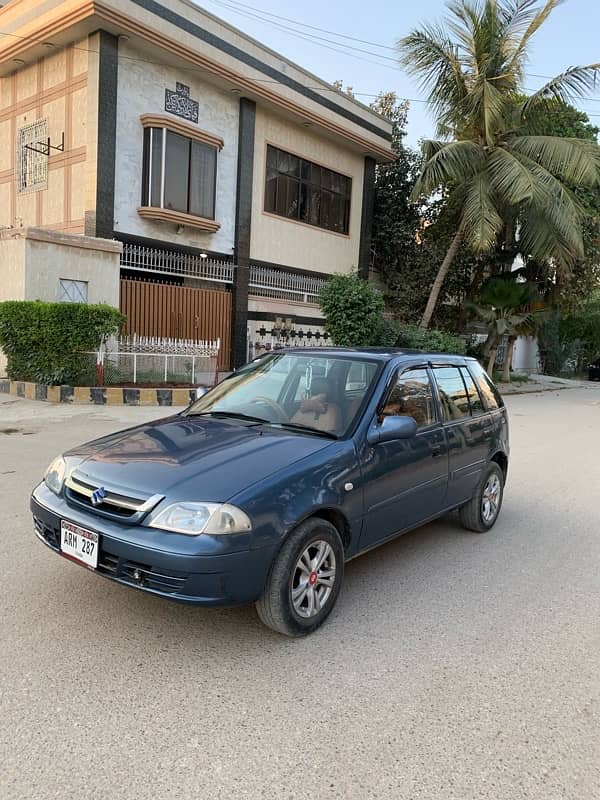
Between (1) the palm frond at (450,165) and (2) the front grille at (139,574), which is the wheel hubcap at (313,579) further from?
(1) the palm frond at (450,165)

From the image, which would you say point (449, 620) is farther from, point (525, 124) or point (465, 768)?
point (525, 124)

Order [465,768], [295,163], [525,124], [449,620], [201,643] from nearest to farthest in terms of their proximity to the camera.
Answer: [465,768] < [201,643] < [449,620] < [525,124] < [295,163]

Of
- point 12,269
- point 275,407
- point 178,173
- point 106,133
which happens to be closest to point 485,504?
point 275,407

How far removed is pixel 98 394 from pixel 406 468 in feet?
30.0

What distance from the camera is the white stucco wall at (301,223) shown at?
64.5 ft

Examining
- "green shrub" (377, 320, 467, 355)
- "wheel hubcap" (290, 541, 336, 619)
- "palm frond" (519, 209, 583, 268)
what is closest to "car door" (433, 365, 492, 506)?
"wheel hubcap" (290, 541, 336, 619)

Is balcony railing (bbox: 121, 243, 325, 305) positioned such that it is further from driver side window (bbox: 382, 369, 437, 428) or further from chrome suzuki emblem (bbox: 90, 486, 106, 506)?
chrome suzuki emblem (bbox: 90, 486, 106, 506)

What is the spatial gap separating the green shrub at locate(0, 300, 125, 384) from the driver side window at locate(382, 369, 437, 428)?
Answer: 876 centimetres

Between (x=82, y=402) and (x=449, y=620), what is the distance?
32.0 ft

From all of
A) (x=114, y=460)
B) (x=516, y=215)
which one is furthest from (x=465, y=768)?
(x=516, y=215)

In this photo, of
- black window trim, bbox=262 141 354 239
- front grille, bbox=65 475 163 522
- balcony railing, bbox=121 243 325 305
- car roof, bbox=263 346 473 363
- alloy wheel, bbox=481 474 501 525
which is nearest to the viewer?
front grille, bbox=65 475 163 522

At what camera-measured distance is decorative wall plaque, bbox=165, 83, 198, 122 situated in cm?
1678

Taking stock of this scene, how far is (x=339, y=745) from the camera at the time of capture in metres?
2.59

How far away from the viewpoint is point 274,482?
10.8ft
